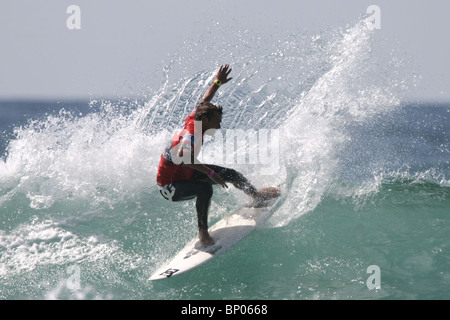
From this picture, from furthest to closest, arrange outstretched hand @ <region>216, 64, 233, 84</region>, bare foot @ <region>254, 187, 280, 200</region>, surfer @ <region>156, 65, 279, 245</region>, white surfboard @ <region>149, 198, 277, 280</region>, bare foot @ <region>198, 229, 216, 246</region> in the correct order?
bare foot @ <region>254, 187, 280, 200</region>
outstretched hand @ <region>216, 64, 233, 84</region>
bare foot @ <region>198, 229, 216, 246</region>
white surfboard @ <region>149, 198, 277, 280</region>
surfer @ <region>156, 65, 279, 245</region>

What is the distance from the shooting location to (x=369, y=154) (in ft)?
45.9

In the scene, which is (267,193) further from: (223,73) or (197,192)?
(223,73)

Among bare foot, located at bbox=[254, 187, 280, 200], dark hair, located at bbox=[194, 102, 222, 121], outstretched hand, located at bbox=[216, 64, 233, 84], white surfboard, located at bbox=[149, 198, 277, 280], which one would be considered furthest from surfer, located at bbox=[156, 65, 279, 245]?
bare foot, located at bbox=[254, 187, 280, 200]

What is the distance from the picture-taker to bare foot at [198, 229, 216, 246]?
5570mm

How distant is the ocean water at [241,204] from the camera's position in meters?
5.16

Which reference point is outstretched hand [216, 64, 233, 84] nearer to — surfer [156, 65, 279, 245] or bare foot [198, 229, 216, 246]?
surfer [156, 65, 279, 245]

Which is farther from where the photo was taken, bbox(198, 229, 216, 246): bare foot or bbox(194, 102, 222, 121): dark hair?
bbox(198, 229, 216, 246): bare foot

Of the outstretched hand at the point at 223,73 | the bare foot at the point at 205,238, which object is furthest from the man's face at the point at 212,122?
the bare foot at the point at 205,238

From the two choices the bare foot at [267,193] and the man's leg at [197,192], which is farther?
the bare foot at [267,193]

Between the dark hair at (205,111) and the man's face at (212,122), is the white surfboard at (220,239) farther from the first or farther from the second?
the dark hair at (205,111)

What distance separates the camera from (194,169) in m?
5.43

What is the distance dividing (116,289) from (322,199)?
13.1 ft
